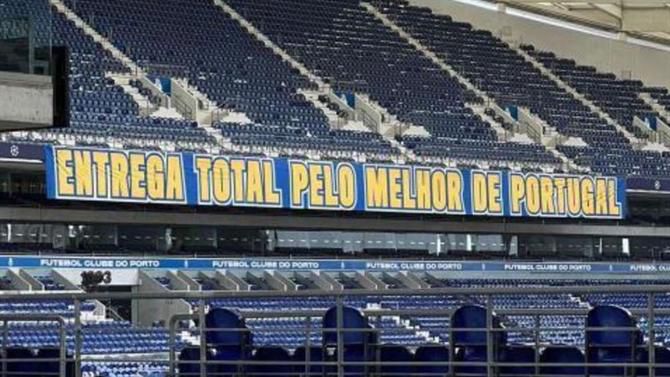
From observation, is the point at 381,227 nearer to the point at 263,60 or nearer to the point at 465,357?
the point at 263,60

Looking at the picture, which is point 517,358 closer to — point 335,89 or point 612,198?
→ point 335,89

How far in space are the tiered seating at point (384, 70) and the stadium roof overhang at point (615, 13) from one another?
471cm

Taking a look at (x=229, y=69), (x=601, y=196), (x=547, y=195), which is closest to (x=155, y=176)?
(x=229, y=69)

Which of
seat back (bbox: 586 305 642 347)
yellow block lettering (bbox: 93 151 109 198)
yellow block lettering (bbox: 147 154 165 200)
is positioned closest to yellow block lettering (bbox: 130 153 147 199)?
yellow block lettering (bbox: 147 154 165 200)

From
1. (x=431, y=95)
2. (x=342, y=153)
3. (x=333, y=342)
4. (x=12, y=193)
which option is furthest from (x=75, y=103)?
(x=333, y=342)

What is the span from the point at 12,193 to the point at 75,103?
2.35 m

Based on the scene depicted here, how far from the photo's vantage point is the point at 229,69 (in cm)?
4678

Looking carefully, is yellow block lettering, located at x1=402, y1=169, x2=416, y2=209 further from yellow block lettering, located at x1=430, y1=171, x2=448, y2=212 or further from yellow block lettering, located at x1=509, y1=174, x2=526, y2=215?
yellow block lettering, located at x1=509, y1=174, x2=526, y2=215

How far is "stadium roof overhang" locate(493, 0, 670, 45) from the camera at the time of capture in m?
56.9

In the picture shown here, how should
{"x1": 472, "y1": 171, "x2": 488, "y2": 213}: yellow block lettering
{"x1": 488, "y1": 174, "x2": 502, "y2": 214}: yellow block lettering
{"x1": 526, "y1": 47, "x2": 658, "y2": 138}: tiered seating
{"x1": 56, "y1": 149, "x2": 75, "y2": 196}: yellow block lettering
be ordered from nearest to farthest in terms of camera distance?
{"x1": 56, "y1": 149, "x2": 75, "y2": 196}: yellow block lettering
{"x1": 472, "y1": 171, "x2": 488, "y2": 213}: yellow block lettering
{"x1": 488, "y1": 174, "x2": 502, "y2": 214}: yellow block lettering
{"x1": 526, "y1": 47, "x2": 658, "y2": 138}: tiered seating

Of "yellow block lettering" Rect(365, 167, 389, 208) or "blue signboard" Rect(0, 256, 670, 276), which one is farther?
"yellow block lettering" Rect(365, 167, 389, 208)

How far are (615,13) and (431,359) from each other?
4545cm

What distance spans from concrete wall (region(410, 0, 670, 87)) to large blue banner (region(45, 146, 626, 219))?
9344mm

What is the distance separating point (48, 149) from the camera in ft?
125
